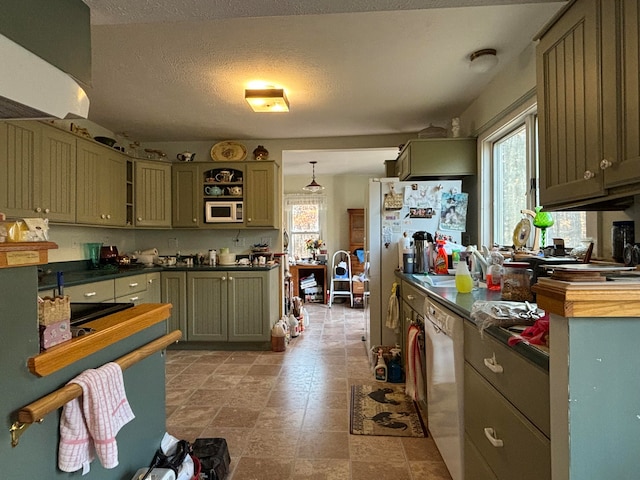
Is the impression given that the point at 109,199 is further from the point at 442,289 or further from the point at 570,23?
the point at 570,23

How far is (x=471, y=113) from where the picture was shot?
10.8 ft

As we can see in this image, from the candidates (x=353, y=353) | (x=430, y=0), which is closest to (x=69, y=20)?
(x=430, y=0)

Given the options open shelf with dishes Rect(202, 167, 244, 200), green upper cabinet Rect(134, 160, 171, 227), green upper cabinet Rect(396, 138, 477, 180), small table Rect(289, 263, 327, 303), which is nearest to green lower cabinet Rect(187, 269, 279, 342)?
green upper cabinet Rect(134, 160, 171, 227)

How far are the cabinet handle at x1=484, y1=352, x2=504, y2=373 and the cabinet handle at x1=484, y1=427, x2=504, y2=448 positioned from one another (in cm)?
22

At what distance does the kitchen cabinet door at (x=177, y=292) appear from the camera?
3930 mm

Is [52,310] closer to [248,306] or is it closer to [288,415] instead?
[288,415]

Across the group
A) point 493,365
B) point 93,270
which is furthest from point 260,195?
point 493,365

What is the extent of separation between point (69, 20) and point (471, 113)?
3.05 meters

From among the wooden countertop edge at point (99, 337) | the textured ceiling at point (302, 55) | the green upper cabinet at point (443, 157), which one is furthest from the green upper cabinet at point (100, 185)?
the green upper cabinet at point (443, 157)

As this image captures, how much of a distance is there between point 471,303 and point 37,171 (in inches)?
122

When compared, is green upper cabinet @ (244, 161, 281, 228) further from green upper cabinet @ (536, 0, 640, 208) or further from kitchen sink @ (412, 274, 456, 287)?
green upper cabinet @ (536, 0, 640, 208)

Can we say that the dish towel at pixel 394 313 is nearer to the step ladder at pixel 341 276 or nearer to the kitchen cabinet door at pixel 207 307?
the kitchen cabinet door at pixel 207 307

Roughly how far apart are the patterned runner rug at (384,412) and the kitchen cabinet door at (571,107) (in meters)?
1.58

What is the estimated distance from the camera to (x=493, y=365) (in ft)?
4.00
